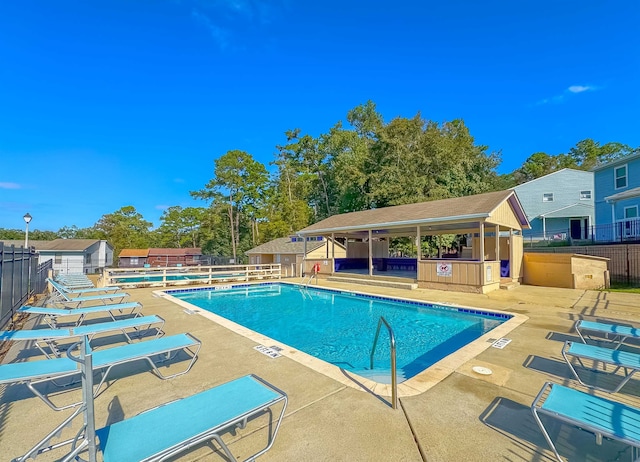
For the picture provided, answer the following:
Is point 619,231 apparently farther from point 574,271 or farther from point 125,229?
point 125,229

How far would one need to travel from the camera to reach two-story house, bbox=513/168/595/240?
2302 cm

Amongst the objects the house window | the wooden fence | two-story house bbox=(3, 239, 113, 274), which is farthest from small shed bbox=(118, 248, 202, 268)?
the house window

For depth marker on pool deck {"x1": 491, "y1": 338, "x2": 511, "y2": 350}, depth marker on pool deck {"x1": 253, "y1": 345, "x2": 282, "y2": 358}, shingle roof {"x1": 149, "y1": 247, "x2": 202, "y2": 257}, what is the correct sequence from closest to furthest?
depth marker on pool deck {"x1": 253, "y1": 345, "x2": 282, "y2": 358} → depth marker on pool deck {"x1": 491, "y1": 338, "x2": 511, "y2": 350} → shingle roof {"x1": 149, "y1": 247, "x2": 202, "y2": 257}

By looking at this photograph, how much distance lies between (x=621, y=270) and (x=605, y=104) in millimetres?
30167

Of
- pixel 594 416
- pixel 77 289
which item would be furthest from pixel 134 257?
pixel 594 416

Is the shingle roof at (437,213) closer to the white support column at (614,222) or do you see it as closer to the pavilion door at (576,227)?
the white support column at (614,222)

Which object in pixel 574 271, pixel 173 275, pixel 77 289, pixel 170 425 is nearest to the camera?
pixel 170 425

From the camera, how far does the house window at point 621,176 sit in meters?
17.6

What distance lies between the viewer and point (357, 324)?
26.6 ft

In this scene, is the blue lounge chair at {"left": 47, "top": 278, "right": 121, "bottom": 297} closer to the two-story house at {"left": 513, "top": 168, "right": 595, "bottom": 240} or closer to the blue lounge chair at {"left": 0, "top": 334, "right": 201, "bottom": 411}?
the blue lounge chair at {"left": 0, "top": 334, "right": 201, "bottom": 411}

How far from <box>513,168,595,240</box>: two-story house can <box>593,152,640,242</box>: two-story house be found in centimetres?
363

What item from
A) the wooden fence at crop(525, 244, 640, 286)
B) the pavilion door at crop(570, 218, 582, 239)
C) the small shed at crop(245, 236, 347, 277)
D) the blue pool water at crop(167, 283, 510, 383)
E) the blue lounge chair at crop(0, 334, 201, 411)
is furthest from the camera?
the small shed at crop(245, 236, 347, 277)

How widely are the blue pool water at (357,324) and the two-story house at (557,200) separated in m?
19.6

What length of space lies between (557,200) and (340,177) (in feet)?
61.4
